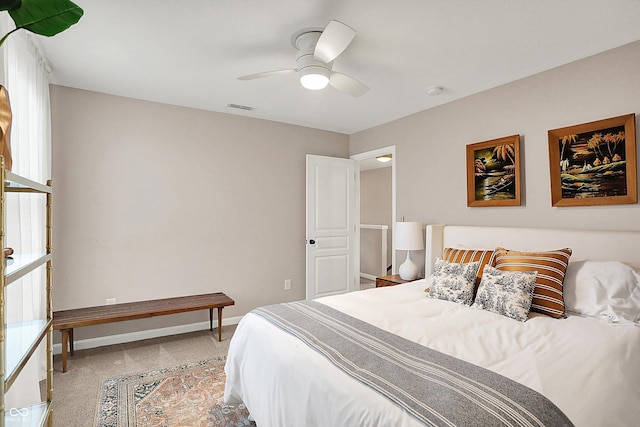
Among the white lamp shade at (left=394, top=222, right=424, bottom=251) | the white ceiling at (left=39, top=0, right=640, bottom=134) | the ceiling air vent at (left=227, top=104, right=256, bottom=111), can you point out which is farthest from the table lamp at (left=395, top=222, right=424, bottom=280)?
the ceiling air vent at (left=227, top=104, right=256, bottom=111)

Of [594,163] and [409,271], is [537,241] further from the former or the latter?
[409,271]

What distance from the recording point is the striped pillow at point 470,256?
2.75 m

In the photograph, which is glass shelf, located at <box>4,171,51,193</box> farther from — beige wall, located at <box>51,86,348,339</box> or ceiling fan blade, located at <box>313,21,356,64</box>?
beige wall, located at <box>51,86,348,339</box>

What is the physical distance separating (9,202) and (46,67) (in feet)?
4.60

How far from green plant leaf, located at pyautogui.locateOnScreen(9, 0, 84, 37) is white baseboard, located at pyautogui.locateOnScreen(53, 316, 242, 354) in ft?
10.1

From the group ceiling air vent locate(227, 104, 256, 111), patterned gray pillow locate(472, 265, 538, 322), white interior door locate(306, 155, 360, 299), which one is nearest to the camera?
patterned gray pillow locate(472, 265, 538, 322)

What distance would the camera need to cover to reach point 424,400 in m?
1.21

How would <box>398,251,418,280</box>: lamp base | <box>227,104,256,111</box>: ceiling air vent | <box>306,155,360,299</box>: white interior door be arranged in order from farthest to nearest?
<box>306,155,360,299</box>: white interior door
<box>227,104,256,111</box>: ceiling air vent
<box>398,251,418,280</box>: lamp base

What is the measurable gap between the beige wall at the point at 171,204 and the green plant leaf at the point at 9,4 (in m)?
2.52

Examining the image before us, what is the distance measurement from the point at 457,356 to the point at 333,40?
1.81m

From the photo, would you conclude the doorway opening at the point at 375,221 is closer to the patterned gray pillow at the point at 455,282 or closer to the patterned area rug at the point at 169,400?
the patterned gray pillow at the point at 455,282

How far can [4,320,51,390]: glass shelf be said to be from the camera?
1.16m

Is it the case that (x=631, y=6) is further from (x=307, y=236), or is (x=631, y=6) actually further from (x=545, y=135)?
(x=307, y=236)

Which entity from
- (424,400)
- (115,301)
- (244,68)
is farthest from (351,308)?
(115,301)
